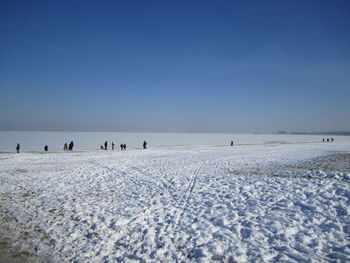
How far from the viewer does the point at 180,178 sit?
11.4m

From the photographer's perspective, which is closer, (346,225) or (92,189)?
(346,225)

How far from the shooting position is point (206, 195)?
8328 mm

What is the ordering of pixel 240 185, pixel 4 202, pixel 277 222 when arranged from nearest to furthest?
pixel 277 222 → pixel 4 202 → pixel 240 185

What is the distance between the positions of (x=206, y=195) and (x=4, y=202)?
7.84 meters

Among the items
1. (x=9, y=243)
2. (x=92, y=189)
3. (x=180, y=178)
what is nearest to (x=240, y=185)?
(x=180, y=178)

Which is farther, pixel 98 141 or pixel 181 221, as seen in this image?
pixel 98 141

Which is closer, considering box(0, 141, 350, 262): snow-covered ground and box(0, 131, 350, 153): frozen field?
box(0, 141, 350, 262): snow-covered ground

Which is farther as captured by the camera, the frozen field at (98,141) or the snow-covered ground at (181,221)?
the frozen field at (98,141)

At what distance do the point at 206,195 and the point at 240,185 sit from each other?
2.03m

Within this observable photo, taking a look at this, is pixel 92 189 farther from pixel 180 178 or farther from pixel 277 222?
pixel 277 222

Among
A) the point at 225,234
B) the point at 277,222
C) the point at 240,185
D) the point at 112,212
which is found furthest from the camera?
the point at 240,185

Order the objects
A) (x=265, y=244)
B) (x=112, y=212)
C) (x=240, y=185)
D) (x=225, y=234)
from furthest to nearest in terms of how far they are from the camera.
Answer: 1. (x=240, y=185)
2. (x=112, y=212)
3. (x=225, y=234)
4. (x=265, y=244)

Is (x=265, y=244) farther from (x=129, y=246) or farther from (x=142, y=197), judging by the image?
(x=142, y=197)

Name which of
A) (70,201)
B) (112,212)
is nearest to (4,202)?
(70,201)
